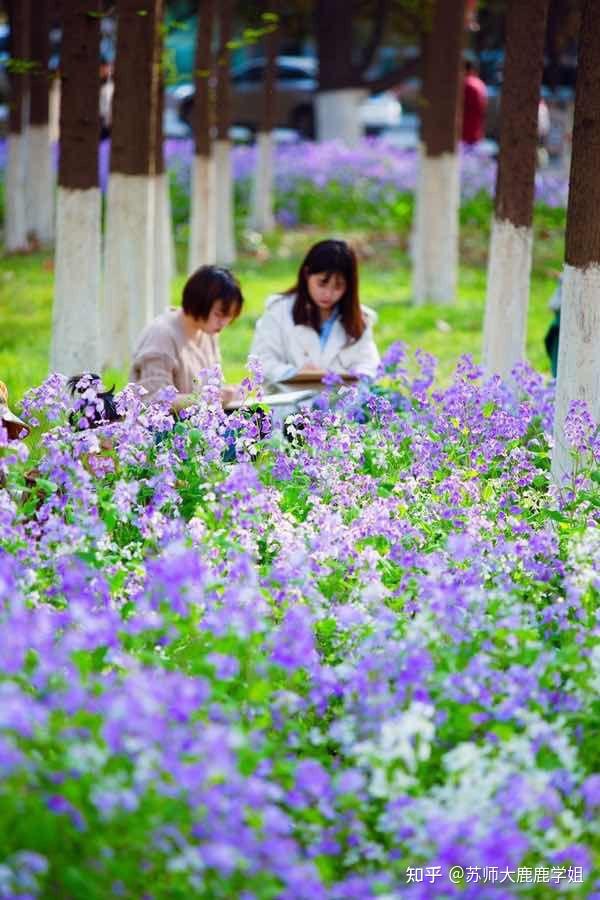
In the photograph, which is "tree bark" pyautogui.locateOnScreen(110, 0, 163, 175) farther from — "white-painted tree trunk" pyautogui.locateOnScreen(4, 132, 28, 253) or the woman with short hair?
"white-painted tree trunk" pyautogui.locateOnScreen(4, 132, 28, 253)

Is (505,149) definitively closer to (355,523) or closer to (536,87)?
(536,87)

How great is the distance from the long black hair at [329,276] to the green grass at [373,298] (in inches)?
50.5

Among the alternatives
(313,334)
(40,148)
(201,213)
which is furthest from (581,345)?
(40,148)

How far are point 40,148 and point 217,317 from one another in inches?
386

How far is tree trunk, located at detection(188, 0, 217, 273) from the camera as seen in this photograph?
508 inches

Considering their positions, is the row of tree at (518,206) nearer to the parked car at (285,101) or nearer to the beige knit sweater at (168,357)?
the beige knit sweater at (168,357)

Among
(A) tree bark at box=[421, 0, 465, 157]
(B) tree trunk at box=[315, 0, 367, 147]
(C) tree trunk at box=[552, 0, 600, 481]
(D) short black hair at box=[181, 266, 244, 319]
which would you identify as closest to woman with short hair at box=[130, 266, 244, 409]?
(D) short black hair at box=[181, 266, 244, 319]

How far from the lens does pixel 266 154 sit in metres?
17.3

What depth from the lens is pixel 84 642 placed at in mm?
3637

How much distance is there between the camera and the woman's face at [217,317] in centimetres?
718

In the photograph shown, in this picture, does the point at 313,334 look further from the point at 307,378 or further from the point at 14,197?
the point at 14,197

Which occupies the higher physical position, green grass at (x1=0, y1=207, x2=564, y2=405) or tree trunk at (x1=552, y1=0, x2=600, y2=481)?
tree trunk at (x1=552, y1=0, x2=600, y2=481)

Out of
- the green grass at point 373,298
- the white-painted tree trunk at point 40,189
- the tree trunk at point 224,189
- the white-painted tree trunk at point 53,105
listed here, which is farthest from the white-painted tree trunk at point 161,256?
the white-painted tree trunk at point 40,189

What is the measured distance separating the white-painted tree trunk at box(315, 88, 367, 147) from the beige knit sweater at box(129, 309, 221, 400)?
1484 centimetres
